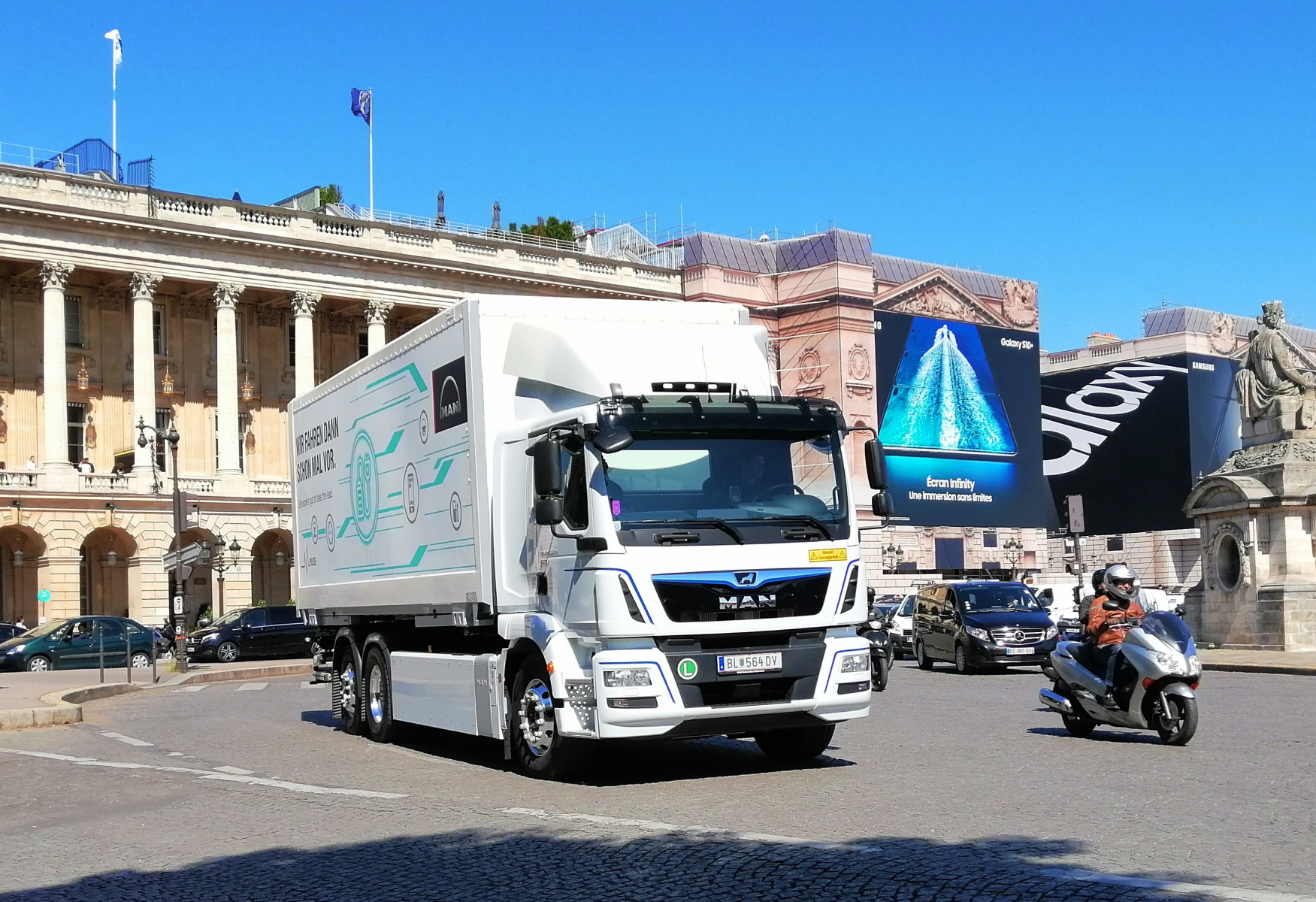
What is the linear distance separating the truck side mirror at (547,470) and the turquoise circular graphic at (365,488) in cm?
475

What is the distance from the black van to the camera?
26812 millimetres

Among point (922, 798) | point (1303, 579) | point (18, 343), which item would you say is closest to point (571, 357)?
point (922, 798)

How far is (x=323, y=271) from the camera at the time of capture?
61.8 meters

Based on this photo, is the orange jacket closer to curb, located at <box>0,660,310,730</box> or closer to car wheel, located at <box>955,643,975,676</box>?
car wheel, located at <box>955,643,975,676</box>

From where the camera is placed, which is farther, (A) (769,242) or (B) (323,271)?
(A) (769,242)

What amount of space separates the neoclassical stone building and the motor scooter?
1799 inches

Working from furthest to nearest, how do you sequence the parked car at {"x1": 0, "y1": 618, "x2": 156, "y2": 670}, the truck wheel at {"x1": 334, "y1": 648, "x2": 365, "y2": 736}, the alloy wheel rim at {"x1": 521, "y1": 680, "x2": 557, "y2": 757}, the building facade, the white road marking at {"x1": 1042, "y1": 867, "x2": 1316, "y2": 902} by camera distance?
the building facade
the parked car at {"x1": 0, "y1": 618, "x2": 156, "y2": 670}
the truck wheel at {"x1": 334, "y1": 648, "x2": 365, "y2": 736}
the alloy wheel rim at {"x1": 521, "y1": 680, "x2": 557, "y2": 757}
the white road marking at {"x1": 1042, "y1": 867, "x2": 1316, "y2": 902}

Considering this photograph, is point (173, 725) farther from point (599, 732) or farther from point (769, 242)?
point (769, 242)

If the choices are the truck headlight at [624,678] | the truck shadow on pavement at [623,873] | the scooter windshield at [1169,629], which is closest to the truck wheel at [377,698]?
the truck headlight at [624,678]

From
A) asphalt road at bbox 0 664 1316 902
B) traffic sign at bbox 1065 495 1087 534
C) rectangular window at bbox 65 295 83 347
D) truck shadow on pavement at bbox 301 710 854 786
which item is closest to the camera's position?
asphalt road at bbox 0 664 1316 902

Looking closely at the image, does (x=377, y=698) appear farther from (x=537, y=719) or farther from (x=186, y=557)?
(x=186, y=557)

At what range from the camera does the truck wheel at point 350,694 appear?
662 inches

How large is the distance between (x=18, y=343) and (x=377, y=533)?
4623 cm

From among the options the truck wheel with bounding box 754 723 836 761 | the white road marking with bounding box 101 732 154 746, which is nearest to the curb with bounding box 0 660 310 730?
the white road marking with bounding box 101 732 154 746
